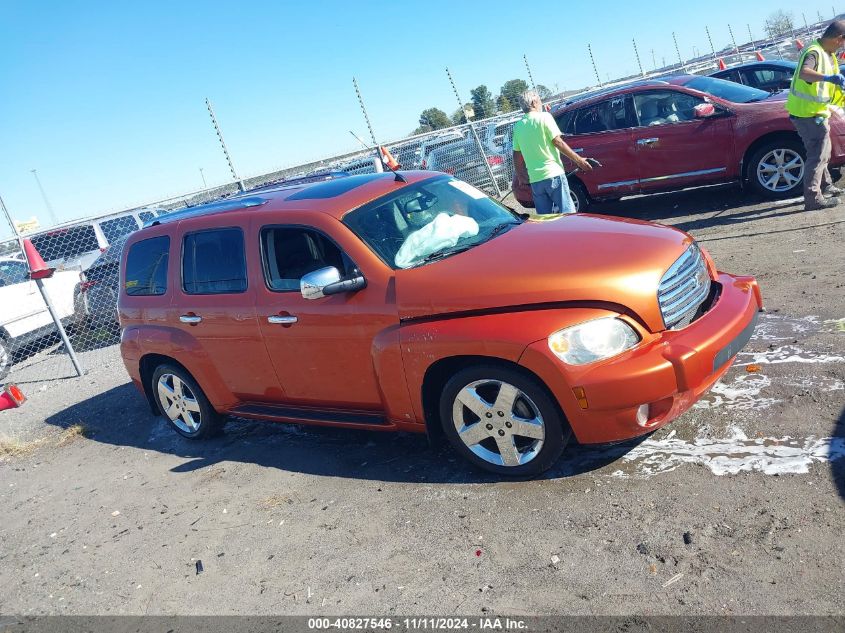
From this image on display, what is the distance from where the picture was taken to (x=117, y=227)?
45.2ft

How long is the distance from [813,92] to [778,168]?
53.4 inches

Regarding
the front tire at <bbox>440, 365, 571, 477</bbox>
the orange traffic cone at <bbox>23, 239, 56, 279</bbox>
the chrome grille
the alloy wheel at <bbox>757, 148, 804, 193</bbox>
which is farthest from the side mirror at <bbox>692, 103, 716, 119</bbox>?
the orange traffic cone at <bbox>23, 239, 56, 279</bbox>

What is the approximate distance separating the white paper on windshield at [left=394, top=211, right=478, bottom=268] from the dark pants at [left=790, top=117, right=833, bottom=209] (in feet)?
17.2

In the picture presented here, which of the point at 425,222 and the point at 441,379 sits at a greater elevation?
the point at 425,222

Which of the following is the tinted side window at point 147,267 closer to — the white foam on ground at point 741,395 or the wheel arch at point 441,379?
the wheel arch at point 441,379

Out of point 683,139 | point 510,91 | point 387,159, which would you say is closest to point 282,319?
point 683,139

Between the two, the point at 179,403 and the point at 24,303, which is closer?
the point at 179,403

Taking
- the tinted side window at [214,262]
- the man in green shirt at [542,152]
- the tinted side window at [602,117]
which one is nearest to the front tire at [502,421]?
the tinted side window at [214,262]

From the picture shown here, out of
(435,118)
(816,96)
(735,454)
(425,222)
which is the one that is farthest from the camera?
(435,118)

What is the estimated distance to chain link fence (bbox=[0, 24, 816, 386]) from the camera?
403 inches

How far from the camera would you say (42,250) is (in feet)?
39.6

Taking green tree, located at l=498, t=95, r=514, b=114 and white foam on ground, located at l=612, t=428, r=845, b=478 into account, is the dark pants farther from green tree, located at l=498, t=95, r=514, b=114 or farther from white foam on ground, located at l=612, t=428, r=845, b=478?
green tree, located at l=498, t=95, r=514, b=114

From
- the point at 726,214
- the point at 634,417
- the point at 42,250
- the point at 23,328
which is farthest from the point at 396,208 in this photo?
the point at 42,250

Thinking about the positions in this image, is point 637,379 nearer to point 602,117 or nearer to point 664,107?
point 664,107
